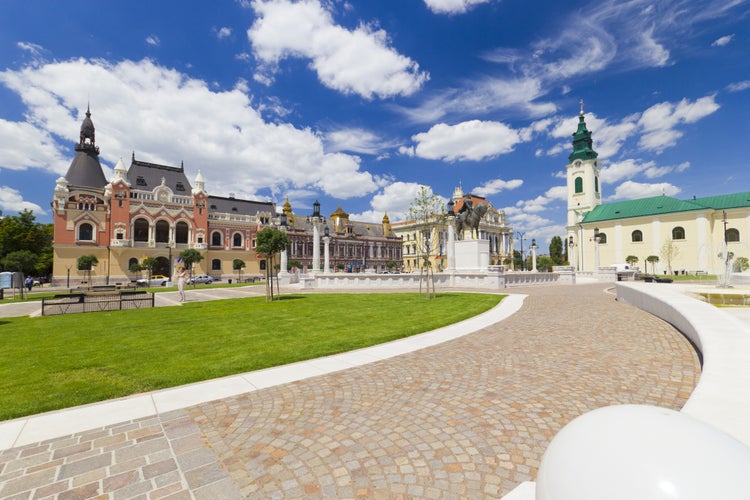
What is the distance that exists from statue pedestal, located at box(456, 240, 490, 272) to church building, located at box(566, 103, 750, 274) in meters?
24.5

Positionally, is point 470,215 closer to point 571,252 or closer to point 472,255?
point 472,255

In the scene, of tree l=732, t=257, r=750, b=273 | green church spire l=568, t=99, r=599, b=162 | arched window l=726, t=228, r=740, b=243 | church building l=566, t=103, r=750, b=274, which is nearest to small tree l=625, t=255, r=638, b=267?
church building l=566, t=103, r=750, b=274

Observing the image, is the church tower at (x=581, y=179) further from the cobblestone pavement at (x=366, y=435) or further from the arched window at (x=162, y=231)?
the arched window at (x=162, y=231)

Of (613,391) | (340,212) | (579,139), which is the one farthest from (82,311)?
(579,139)

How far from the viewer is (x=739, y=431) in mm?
2883

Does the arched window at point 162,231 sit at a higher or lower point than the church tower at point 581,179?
lower

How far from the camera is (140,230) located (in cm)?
5431

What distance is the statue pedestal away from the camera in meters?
30.9

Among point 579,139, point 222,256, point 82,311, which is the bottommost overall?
point 82,311

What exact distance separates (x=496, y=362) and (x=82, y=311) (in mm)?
20679

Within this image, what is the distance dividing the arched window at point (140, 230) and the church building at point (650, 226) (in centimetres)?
6906

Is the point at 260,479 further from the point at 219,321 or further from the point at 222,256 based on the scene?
the point at 222,256

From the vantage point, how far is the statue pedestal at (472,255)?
101 feet

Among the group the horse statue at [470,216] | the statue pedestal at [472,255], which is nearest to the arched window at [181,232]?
the statue pedestal at [472,255]
